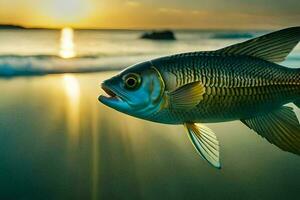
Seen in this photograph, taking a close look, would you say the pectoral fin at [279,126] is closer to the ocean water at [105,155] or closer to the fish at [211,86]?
the fish at [211,86]

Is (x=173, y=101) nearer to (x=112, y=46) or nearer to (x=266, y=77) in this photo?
(x=266, y=77)

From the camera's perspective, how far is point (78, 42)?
2.63 metres

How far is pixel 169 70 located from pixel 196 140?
6.6 inches

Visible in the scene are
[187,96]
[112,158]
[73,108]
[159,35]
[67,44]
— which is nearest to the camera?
[187,96]

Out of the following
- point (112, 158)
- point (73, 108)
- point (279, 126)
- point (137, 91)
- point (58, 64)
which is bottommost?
point (279, 126)

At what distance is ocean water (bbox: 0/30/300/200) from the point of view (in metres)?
1.72

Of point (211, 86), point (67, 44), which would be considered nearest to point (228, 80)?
point (211, 86)

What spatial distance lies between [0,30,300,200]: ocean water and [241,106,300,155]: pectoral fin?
779 mm

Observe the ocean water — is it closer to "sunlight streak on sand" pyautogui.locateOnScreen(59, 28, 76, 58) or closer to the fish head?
"sunlight streak on sand" pyautogui.locateOnScreen(59, 28, 76, 58)

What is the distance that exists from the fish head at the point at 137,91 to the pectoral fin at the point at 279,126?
210 mm

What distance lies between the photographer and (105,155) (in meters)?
1.85

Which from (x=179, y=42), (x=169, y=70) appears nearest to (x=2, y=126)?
(x=179, y=42)

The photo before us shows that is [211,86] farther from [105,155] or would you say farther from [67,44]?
[67,44]

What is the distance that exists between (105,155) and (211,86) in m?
1.04
